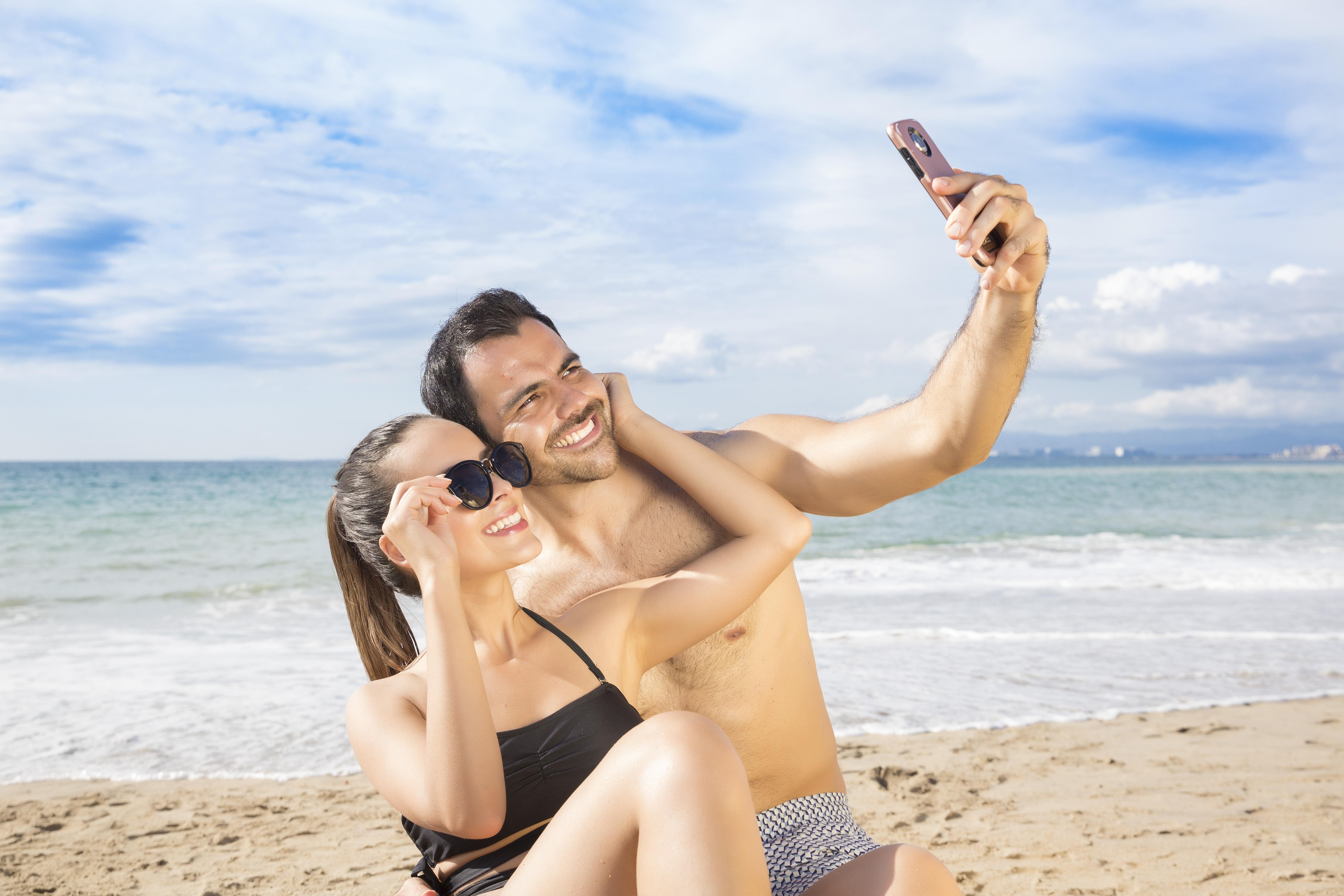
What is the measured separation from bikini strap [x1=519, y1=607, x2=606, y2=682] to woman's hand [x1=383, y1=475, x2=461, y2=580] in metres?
0.39

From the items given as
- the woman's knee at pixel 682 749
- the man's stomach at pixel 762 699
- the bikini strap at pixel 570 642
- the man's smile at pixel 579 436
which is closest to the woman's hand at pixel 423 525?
the bikini strap at pixel 570 642

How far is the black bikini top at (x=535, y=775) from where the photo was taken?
2.01 meters

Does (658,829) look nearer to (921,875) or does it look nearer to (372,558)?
(921,875)

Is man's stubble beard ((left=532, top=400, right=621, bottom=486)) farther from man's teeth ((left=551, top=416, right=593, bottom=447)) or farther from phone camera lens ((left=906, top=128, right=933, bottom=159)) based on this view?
phone camera lens ((left=906, top=128, right=933, bottom=159))

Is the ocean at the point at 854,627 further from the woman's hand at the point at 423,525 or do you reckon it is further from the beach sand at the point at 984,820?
the woman's hand at the point at 423,525

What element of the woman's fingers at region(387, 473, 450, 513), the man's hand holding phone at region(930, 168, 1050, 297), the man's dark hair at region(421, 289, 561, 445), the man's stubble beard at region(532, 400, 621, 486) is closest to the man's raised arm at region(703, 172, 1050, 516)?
the man's hand holding phone at region(930, 168, 1050, 297)

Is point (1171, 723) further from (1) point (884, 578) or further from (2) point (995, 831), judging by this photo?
(1) point (884, 578)

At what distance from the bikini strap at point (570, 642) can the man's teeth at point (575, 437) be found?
528 millimetres

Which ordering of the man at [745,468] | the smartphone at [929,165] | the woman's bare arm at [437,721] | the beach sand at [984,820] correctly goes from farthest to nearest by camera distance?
the beach sand at [984,820]
the man at [745,468]
the smartphone at [929,165]
the woman's bare arm at [437,721]

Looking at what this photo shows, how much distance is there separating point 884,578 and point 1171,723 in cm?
730

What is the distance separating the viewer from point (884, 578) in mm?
13555

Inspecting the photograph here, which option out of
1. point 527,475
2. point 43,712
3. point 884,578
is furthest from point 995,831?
point 884,578

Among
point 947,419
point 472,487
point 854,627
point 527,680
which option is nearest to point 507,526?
point 472,487

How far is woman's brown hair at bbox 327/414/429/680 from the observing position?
226cm
